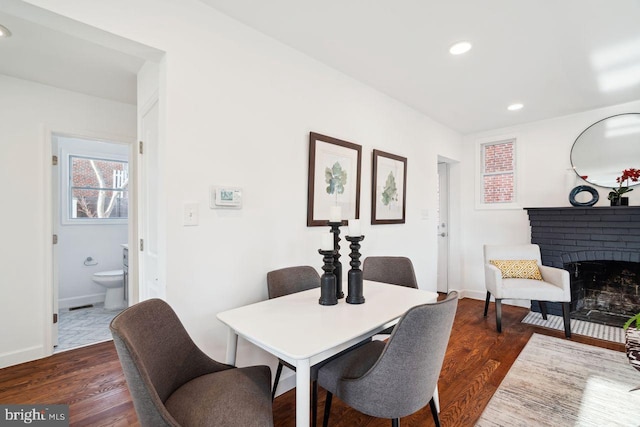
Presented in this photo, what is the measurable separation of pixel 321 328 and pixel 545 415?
1.63m

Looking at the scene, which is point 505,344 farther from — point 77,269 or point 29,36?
point 77,269

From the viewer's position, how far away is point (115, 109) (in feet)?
9.73

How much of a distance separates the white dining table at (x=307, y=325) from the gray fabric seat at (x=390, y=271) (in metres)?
0.58

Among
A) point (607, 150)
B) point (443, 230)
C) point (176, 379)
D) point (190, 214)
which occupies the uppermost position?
point (607, 150)

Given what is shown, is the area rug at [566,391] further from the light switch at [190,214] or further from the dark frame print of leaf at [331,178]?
the light switch at [190,214]

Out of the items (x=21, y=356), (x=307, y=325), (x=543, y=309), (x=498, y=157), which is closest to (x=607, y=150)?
(x=498, y=157)

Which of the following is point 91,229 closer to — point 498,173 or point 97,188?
point 97,188

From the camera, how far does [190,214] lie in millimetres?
1697

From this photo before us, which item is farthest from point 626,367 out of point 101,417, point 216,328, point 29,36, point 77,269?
point 77,269

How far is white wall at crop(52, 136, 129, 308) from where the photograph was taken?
12.6 ft

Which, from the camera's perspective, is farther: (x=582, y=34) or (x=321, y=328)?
(x=582, y=34)

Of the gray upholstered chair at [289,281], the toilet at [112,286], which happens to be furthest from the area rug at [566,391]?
the toilet at [112,286]

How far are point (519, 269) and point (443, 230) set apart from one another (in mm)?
1320

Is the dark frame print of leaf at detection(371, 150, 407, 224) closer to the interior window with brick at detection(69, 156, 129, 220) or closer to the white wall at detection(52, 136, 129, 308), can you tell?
the white wall at detection(52, 136, 129, 308)
